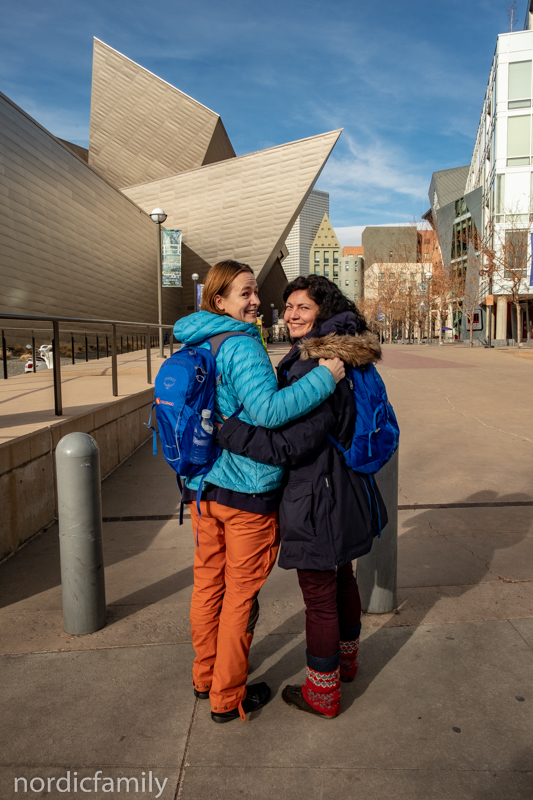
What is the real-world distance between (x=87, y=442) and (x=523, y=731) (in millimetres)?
2014

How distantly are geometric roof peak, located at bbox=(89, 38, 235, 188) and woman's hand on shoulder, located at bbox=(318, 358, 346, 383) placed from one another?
45.3 metres

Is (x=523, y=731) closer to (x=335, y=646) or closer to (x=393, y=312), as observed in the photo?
(x=335, y=646)

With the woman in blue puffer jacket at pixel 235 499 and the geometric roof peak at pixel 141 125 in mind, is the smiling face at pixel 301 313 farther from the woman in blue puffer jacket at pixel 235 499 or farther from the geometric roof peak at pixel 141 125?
the geometric roof peak at pixel 141 125

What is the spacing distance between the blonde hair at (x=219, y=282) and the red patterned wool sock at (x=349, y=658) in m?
1.36

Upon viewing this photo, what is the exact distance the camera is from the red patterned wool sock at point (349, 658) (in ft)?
7.43

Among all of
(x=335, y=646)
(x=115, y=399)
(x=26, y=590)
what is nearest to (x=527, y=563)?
(x=335, y=646)

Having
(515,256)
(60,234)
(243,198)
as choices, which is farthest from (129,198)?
(515,256)

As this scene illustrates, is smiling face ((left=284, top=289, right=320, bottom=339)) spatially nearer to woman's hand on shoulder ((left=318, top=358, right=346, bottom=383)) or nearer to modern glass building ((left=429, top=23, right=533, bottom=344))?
woman's hand on shoulder ((left=318, top=358, right=346, bottom=383))

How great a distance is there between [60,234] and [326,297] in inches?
1055

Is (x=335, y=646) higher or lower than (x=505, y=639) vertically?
higher

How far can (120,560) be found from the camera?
3.72 metres

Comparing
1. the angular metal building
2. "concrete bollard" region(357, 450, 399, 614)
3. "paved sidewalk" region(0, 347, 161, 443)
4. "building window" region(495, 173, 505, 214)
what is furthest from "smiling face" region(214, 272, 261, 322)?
"building window" region(495, 173, 505, 214)

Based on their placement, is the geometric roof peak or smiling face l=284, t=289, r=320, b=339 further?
the geometric roof peak

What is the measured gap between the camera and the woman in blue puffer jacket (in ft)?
6.33
